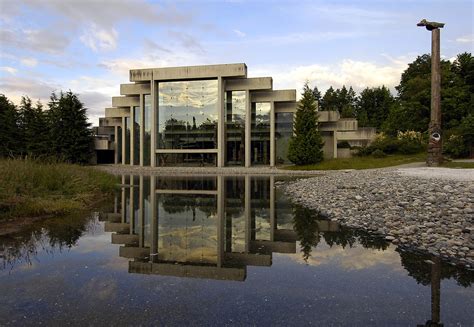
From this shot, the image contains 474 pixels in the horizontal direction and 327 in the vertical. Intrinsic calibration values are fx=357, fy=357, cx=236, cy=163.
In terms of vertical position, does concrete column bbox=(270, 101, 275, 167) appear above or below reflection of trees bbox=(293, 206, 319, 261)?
above

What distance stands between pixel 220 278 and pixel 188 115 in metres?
41.5

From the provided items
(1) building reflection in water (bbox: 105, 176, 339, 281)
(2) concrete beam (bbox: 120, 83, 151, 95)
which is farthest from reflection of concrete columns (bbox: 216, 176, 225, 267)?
(2) concrete beam (bbox: 120, 83, 151, 95)

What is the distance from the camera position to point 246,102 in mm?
44406

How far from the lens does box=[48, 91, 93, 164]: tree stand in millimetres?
46625

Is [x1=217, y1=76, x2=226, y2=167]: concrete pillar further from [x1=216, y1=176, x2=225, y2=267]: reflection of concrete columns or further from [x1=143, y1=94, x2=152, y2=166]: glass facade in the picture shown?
[x1=216, y1=176, x2=225, y2=267]: reflection of concrete columns

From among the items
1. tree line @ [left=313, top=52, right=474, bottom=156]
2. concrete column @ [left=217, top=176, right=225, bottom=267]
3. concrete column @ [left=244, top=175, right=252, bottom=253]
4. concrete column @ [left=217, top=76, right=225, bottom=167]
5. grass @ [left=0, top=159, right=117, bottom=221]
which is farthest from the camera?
concrete column @ [left=217, top=76, right=225, bottom=167]

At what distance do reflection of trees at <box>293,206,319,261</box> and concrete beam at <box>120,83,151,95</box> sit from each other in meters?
38.9

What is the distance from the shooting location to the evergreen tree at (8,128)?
153 ft

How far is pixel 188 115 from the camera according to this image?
45875mm

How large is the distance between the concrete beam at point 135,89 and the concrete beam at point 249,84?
10836mm

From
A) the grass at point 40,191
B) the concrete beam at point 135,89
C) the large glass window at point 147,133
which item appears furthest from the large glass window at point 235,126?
the grass at point 40,191

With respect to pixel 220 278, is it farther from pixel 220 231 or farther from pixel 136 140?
pixel 136 140

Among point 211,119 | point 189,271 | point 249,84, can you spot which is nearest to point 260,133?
point 249,84

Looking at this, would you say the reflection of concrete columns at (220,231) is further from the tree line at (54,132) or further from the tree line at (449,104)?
the tree line at (54,132)
